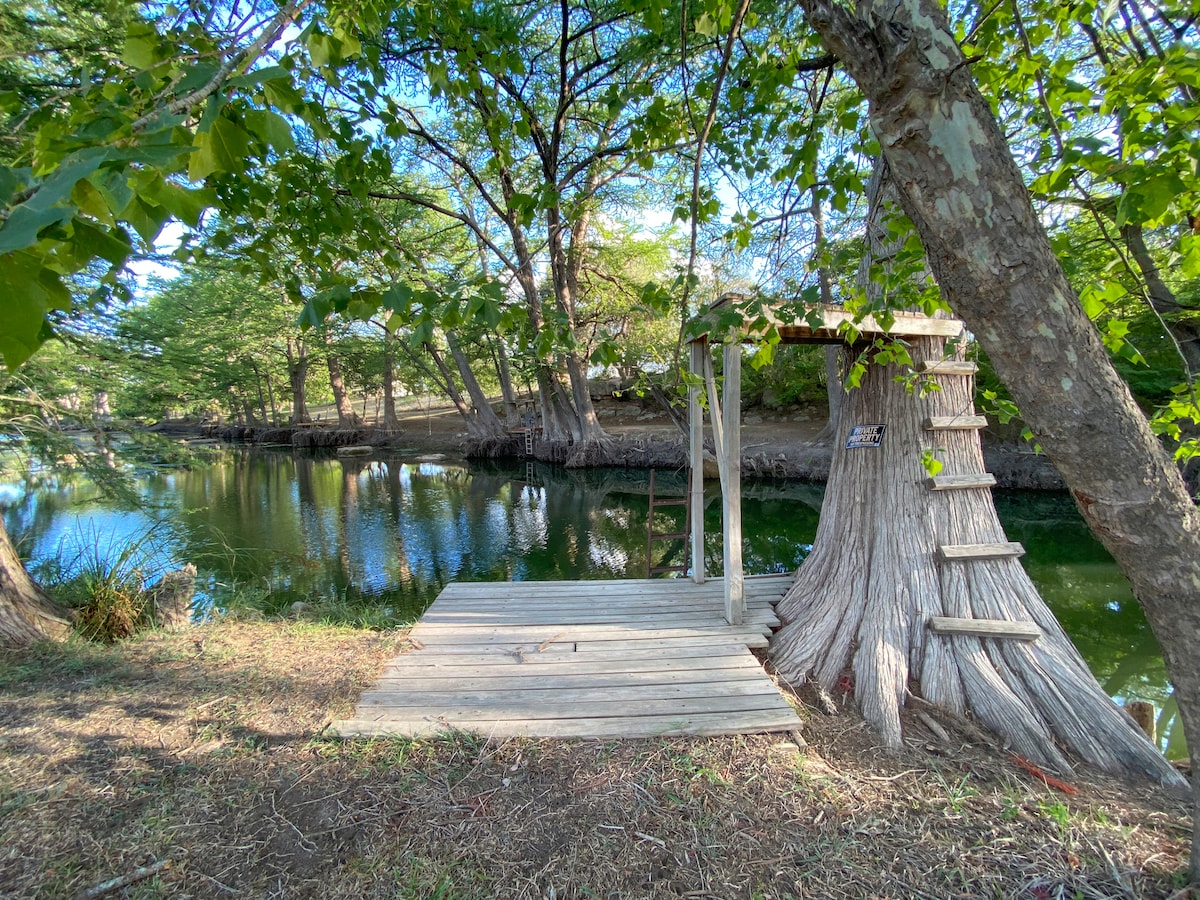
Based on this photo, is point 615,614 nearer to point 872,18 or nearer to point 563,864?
point 563,864

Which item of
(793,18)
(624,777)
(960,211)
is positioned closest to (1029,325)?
(960,211)

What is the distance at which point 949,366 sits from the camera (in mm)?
3109

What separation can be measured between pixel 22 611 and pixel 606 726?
3943 mm

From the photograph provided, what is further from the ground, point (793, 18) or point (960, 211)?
point (793, 18)

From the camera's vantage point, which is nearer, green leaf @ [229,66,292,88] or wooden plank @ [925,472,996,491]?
green leaf @ [229,66,292,88]

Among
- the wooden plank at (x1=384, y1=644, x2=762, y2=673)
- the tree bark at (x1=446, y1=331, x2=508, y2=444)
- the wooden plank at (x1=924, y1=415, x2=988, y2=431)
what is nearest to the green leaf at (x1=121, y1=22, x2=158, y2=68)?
the wooden plank at (x1=384, y1=644, x2=762, y2=673)

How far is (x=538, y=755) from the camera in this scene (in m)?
2.27

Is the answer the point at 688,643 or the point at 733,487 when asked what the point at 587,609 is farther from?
the point at 733,487

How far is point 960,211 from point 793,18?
161 inches

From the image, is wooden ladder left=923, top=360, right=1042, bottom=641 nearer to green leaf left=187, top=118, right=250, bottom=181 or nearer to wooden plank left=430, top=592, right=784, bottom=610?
wooden plank left=430, top=592, right=784, bottom=610

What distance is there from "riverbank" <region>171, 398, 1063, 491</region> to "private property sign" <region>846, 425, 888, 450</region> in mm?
2760

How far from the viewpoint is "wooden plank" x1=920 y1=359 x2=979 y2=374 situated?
120 inches

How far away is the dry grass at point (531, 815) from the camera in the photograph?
1.67 m

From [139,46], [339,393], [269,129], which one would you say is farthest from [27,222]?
[339,393]
